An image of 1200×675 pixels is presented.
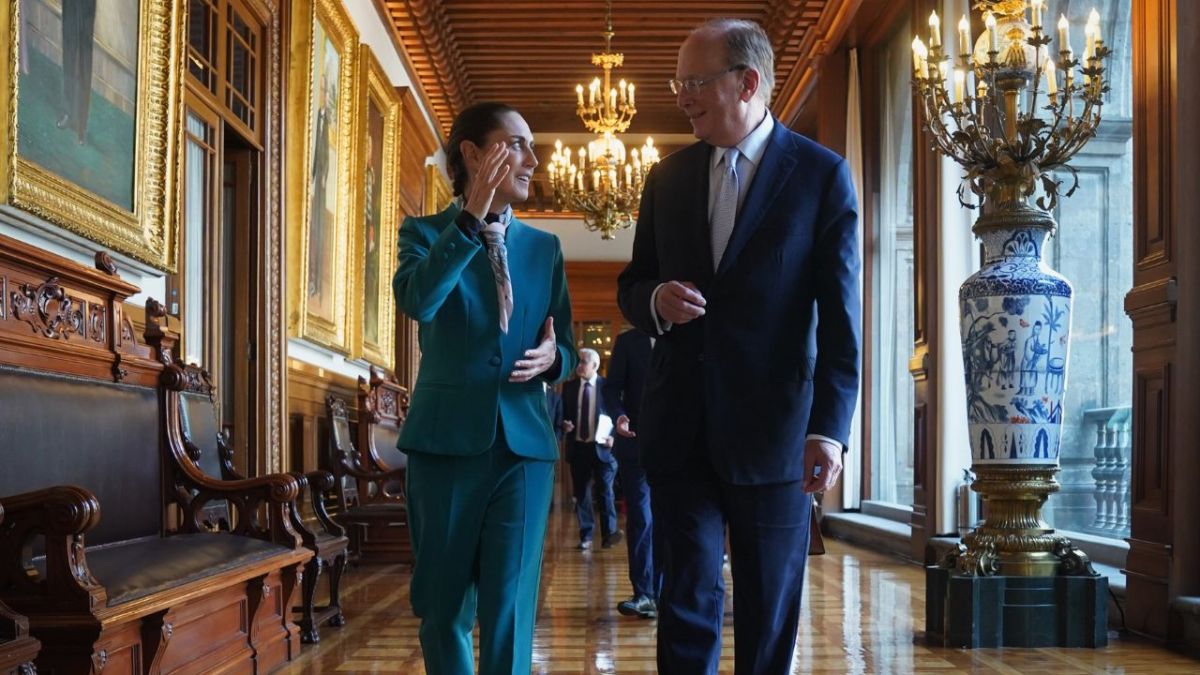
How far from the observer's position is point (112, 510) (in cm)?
353

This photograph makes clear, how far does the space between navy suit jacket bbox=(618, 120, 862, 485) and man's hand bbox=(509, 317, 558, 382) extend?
0.20 meters

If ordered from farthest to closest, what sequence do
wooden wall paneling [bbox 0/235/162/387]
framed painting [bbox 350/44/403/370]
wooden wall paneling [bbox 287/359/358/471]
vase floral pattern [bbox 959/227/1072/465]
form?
framed painting [bbox 350/44/403/370], wooden wall paneling [bbox 287/359/358/471], vase floral pattern [bbox 959/227/1072/465], wooden wall paneling [bbox 0/235/162/387]

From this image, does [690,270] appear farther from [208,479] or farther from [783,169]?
[208,479]

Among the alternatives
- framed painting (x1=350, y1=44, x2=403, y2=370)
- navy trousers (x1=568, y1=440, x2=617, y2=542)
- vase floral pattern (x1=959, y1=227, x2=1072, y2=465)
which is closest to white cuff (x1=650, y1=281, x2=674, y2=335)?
vase floral pattern (x1=959, y1=227, x2=1072, y2=465)

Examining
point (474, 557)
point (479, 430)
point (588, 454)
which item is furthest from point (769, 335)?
point (588, 454)

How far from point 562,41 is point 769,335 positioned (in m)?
9.36

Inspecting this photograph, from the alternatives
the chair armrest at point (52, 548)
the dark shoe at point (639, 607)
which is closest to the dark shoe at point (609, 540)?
the dark shoe at point (639, 607)

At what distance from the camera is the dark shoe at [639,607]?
5324mm

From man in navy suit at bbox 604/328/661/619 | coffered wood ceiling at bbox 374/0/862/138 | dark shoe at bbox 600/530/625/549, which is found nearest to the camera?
man in navy suit at bbox 604/328/661/619

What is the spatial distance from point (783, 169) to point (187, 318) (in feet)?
13.8

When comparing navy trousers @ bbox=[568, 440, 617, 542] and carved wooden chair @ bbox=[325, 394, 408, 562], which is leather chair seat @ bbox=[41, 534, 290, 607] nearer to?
carved wooden chair @ bbox=[325, 394, 408, 562]

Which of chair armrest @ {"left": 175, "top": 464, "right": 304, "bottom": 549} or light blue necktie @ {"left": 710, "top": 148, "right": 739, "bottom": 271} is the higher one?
light blue necktie @ {"left": 710, "top": 148, "right": 739, "bottom": 271}

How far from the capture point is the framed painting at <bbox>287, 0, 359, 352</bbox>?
7.12m

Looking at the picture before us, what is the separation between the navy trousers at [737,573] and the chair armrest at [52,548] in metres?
1.23
